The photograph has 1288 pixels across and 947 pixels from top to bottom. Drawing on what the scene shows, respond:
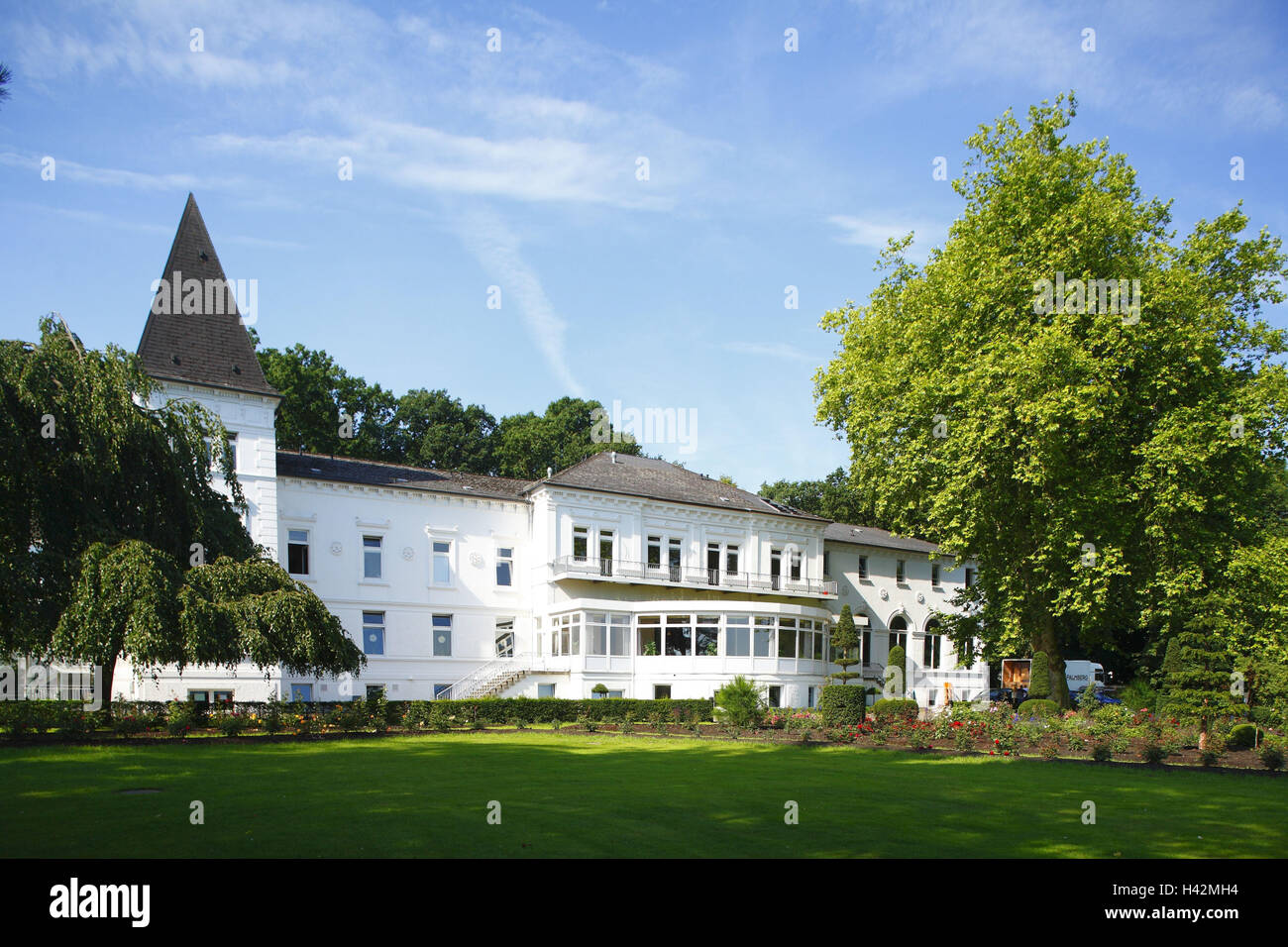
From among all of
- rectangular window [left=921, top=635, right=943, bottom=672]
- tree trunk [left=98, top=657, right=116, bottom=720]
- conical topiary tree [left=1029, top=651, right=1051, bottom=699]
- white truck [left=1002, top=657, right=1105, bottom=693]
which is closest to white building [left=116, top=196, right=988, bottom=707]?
rectangular window [left=921, top=635, right=943, bottom=672]

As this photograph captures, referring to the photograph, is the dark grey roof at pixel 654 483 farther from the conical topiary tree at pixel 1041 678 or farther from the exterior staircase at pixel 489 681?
the conical topiary tree at pixel 1041 678

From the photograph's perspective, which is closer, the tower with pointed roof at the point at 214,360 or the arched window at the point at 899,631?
the tower with pointed roof at the point at 214,360

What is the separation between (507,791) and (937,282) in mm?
24155

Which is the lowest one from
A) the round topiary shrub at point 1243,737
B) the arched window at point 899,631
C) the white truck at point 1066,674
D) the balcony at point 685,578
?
the white truck at point 1066,674

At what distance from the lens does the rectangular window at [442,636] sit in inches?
1439

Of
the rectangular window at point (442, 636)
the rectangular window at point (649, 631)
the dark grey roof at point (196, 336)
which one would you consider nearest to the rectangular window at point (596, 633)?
the rectangular window at point (649, 631)

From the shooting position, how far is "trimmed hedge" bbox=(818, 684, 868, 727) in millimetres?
23719

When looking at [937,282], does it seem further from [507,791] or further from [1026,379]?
[507,791]

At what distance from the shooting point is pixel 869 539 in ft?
153

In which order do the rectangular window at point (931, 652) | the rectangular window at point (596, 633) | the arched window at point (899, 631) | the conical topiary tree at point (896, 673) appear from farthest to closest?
the rectangular window at point (931, 652) < the arched window at point (899, 631) < the conical topiary tree at point (896, 673) < the rectangular window at point (596, 633)

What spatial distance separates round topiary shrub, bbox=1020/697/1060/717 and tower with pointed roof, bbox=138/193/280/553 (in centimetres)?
2424

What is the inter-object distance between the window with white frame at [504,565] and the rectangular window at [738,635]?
373 inches
